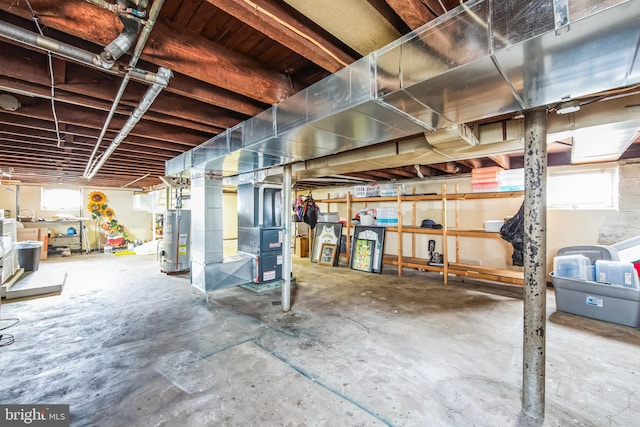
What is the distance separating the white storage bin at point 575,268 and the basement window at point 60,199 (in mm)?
11706

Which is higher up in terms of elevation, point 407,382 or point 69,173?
point 69,173

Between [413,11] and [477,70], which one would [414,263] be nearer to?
[477,70]

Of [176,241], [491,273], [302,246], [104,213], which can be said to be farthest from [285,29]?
[104,213]

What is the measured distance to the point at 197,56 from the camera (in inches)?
64.7

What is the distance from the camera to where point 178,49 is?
5.16 feet

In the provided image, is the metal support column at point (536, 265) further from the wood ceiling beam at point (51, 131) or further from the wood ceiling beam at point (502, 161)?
the wood ceiling beam at point (51, 131)

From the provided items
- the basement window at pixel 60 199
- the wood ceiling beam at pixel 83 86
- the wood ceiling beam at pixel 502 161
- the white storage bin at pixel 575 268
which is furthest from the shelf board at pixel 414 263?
the basement window at pixel 60 199

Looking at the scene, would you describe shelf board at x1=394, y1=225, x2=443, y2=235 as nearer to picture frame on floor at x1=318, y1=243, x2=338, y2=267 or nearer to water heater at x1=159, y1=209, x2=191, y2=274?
picture frame on floor at x1=318, y1=243, x2=338, y2=267

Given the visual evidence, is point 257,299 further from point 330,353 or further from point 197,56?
point 197,56

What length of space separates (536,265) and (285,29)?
1.94m

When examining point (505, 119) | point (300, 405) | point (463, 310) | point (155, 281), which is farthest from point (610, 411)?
point (155, 281)

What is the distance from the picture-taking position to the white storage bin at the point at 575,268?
3.07m

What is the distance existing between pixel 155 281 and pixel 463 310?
5.00m

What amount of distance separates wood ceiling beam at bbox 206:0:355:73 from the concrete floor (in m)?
2.18
